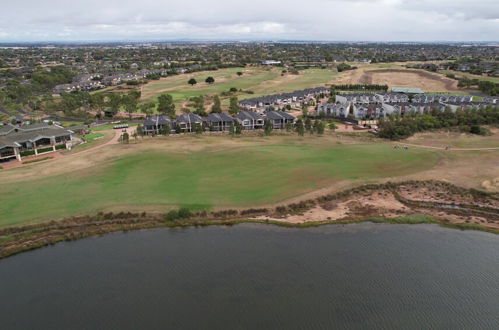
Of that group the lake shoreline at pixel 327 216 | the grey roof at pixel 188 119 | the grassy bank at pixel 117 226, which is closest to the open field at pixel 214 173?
the lake shoreline at pixel 327 216

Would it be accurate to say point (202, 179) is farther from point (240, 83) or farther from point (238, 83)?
point (240, 83)

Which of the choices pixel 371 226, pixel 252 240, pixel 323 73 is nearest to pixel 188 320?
pixel 252 240

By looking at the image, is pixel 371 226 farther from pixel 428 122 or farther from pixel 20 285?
pixel 428 122

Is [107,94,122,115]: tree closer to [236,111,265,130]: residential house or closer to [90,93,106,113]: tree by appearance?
[90,93,106,113]: tree

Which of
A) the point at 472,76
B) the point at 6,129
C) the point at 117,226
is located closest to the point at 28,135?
the point at 6,129

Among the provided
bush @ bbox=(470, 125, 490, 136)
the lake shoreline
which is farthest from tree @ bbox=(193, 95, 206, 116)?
bush @ bbox=(470, 125, 490, 136)
